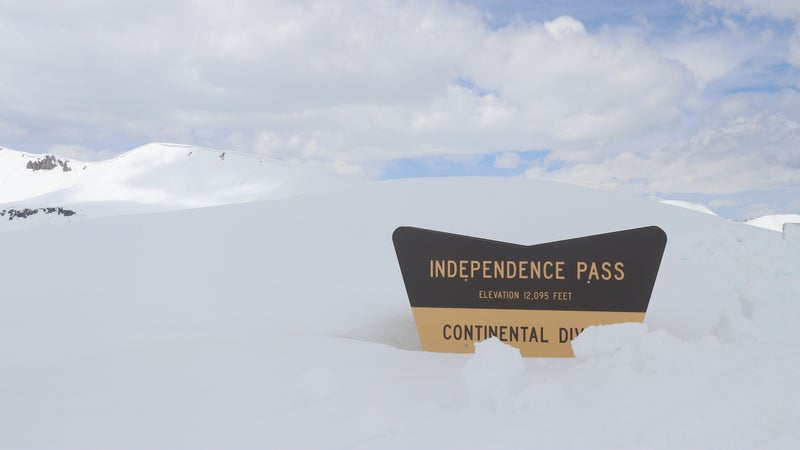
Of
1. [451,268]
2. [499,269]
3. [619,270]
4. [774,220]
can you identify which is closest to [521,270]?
[499,269]

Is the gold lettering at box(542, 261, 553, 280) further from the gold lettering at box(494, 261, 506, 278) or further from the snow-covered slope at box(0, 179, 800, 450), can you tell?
the snow-covered slope at box(0, 179, 800, 450)

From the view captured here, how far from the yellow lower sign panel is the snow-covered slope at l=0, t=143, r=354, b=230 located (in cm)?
4978

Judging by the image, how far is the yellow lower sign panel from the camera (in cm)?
509

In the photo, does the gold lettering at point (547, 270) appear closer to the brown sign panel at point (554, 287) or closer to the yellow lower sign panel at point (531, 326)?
the brown sign panel at point (554, 287)

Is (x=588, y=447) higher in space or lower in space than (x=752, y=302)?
lower

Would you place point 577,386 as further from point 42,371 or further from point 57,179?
point 57,179

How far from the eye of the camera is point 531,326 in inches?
201

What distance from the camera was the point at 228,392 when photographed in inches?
131

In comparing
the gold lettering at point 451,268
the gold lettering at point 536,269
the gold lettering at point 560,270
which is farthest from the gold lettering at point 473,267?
the gold lettering at point 560,270

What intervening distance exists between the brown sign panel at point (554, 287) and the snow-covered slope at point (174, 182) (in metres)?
49.8

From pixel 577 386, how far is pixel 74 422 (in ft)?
8.89

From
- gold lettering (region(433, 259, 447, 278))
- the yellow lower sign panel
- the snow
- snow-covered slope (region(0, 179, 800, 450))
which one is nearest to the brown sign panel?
the yellow lower sign panel

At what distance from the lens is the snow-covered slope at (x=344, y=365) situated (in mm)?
2705

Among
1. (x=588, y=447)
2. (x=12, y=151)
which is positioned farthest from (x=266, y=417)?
(x=12, y=151)
